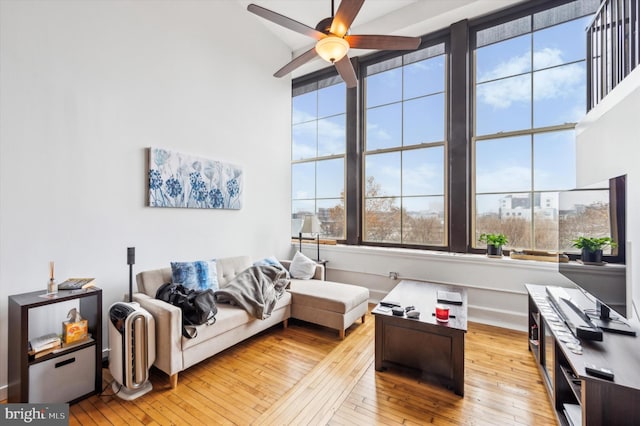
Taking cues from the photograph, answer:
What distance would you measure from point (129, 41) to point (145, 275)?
2.17 m

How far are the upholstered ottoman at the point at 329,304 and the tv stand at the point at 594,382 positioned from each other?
63.4 inches

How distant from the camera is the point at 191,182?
306cm

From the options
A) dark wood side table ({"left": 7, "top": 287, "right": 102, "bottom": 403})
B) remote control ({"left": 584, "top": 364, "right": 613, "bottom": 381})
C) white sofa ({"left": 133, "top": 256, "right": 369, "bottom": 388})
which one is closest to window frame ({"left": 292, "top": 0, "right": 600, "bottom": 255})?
white sofa ({"left": 133, "top": 256, "right": 369, "bottom": 388})

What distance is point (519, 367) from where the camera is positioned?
7.57 ft

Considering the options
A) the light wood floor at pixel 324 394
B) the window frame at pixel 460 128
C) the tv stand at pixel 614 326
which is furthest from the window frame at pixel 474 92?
the tv stand at pixel 614 326

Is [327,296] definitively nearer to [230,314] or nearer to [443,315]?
[230,314]

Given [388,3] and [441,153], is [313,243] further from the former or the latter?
[388,3]

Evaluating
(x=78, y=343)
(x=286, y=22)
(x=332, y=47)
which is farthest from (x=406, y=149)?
(x=78, y=343)

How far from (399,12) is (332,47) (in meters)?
2.42

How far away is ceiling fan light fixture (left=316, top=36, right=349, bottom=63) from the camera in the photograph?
201 cm

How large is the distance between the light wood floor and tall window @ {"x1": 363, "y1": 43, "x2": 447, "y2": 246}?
1.73 m

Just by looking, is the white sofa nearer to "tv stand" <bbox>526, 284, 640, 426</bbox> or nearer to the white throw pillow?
the white throw pillow

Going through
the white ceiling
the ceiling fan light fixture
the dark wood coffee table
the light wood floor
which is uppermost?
the white ceiling

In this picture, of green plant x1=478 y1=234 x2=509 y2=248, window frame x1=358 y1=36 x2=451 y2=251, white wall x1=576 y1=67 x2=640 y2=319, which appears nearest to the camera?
white wall x1=576 y1=67 x2=640 y2=319
